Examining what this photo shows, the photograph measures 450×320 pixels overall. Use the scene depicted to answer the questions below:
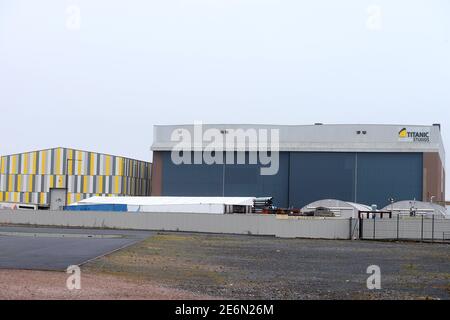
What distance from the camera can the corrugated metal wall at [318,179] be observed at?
75812 mm

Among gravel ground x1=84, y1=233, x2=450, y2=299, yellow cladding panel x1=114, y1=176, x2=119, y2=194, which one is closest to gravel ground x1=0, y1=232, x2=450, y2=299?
gravel ground x1=84, y1=233, x2=450, y2=299

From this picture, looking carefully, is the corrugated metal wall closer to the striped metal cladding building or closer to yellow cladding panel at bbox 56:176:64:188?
the striped metal cladding building

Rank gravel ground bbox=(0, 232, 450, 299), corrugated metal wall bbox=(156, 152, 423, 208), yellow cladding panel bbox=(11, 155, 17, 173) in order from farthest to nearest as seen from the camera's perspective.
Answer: yellow cladding panel bbox=(11, 155, 17, 173)
corrugated metal wall bbox=(156, 152, 423, 208)
gravel ground bbox=(0, 232, 450, 299)

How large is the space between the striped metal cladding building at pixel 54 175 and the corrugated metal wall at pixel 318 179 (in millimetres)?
8651

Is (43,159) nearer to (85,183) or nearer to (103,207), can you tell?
(85,183)

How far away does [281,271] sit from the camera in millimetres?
21312

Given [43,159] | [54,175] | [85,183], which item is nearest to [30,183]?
[54,175]

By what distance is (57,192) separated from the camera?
78.8 m

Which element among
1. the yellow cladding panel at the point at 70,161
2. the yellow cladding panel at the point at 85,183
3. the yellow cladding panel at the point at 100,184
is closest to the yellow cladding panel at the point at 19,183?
the yellow cladding panel at the point at 70,161

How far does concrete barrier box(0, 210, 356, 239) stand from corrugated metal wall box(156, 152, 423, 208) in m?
24.8

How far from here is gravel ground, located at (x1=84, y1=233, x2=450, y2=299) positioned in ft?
52.6
